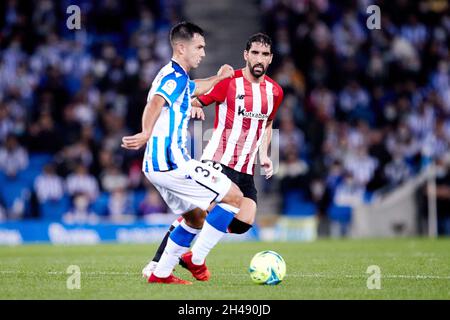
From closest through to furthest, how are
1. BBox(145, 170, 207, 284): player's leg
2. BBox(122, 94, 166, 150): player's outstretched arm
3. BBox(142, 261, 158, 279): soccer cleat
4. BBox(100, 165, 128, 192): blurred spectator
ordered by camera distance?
BBox(122, 94, 166, 150): player's outstretched arm → BBox(145, 170, 207, 284): player's leg → BBox(142, 261, 158, 279): soccer cleat → BBox(100, 165, 128, 192): blurred spectator

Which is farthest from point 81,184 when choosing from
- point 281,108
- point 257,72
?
point 257,72

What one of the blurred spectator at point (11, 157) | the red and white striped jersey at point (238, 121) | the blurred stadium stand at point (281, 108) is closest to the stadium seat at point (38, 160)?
the blurred stadium stand at point (281, 108)

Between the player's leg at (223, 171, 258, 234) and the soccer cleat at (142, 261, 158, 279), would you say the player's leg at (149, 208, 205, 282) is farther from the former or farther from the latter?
the player's leg at (223, 171, 258, 234)

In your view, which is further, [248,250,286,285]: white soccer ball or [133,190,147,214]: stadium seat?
[133,190,147,214]: stadium seat

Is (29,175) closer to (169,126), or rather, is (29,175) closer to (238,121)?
(238,121)

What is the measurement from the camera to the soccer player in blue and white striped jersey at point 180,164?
8.48 meters

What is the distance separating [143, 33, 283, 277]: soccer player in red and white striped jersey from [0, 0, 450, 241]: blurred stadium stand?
34.1ft

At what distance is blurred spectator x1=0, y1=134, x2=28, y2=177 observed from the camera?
70.6ft

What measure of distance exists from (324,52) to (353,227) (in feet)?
17.5

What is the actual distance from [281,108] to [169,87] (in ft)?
47.5

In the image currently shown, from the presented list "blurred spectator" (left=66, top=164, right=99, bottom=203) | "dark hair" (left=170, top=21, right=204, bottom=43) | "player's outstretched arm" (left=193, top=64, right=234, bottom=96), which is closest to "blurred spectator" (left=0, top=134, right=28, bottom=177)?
"blurred spectator" (left=66, top=164, right=99, bottom=203)

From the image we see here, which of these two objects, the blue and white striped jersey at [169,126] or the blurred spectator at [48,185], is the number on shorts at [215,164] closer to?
the blue and white striped jersey at [169,126]

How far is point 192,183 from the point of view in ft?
27.9
